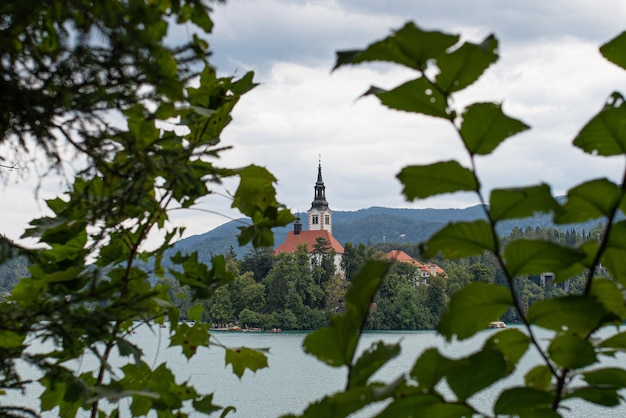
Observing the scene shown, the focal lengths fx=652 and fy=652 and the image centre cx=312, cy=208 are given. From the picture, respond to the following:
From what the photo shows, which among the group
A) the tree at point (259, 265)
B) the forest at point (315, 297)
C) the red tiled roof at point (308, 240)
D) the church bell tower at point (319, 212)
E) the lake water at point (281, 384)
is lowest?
the lake water at point (281, 384)

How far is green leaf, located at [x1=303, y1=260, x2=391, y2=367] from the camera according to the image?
21.3 inches

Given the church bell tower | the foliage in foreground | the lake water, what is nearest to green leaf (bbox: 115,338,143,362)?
the foliage in foreground

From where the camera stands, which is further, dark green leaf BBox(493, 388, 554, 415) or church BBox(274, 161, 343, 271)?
church BBox(274, 161, 343, 271)

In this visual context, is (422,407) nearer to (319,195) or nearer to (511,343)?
(511,343)

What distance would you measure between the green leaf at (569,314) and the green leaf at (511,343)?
0.14 ft

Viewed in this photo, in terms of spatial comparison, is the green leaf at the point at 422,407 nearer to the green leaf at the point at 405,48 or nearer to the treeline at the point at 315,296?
the green leaf at the point at 405,48

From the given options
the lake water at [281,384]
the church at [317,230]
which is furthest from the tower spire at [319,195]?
the lake water at [281,384]

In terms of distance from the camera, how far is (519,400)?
608 millimetres

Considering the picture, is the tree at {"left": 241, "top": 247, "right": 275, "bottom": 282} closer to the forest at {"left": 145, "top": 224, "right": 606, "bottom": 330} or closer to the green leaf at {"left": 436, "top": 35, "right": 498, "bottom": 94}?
the forest at {"left": 145, "top": 224, "right": 606, "bottom": 330}

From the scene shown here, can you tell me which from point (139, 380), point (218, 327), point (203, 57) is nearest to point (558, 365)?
point (203, 57)

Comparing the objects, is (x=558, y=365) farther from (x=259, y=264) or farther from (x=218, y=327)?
(x=259, y=264)

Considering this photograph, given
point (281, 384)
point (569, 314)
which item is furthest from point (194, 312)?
point (281, 384)

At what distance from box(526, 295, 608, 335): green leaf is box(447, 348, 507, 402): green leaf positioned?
0.07m

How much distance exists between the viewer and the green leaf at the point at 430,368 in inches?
22.2
